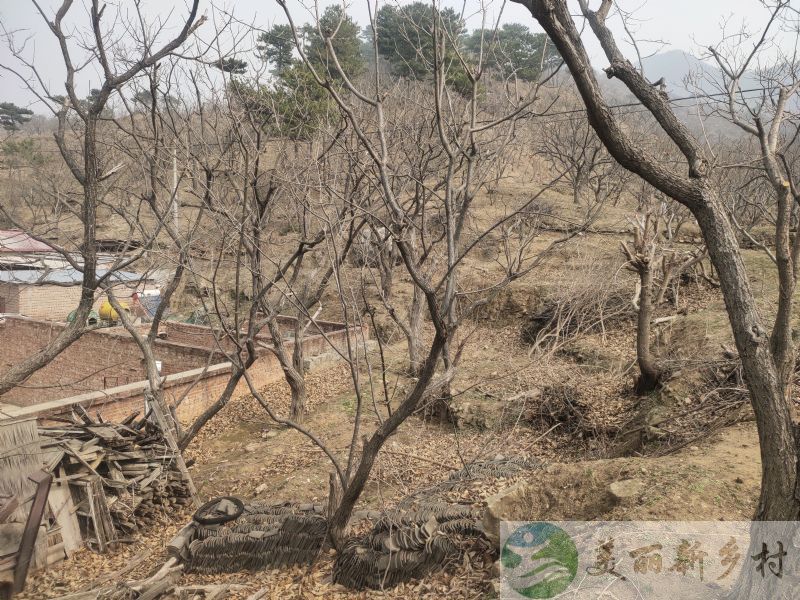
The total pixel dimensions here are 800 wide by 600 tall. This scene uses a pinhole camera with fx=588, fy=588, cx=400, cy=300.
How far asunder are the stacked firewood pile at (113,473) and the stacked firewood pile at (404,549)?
3.18 metres

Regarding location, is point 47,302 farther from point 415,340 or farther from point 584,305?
point 584,305

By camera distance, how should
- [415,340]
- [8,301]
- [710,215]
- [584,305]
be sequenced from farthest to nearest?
[8,301] → [584,305] → [415,340] → [710,215]

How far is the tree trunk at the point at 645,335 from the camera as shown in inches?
308

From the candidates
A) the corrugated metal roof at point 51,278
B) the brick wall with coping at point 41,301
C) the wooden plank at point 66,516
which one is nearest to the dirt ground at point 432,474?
the wooden plank at point 66,516

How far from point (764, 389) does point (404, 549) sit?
2.85m

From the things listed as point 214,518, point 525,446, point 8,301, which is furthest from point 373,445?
point 8,301

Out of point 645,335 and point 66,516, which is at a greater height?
point 645,335

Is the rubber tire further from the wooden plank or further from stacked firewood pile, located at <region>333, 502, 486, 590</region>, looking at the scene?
the wooden plank

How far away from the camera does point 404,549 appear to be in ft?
15.0

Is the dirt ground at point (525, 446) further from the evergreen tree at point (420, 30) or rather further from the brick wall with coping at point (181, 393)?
the evergreen tree at point (420, 30)

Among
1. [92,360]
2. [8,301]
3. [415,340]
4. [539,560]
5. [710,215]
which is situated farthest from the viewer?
[8,301]

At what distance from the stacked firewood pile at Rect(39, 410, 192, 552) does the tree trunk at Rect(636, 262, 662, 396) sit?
615cm

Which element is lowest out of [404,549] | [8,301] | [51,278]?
[404,549]

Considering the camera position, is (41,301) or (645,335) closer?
(645,335)
